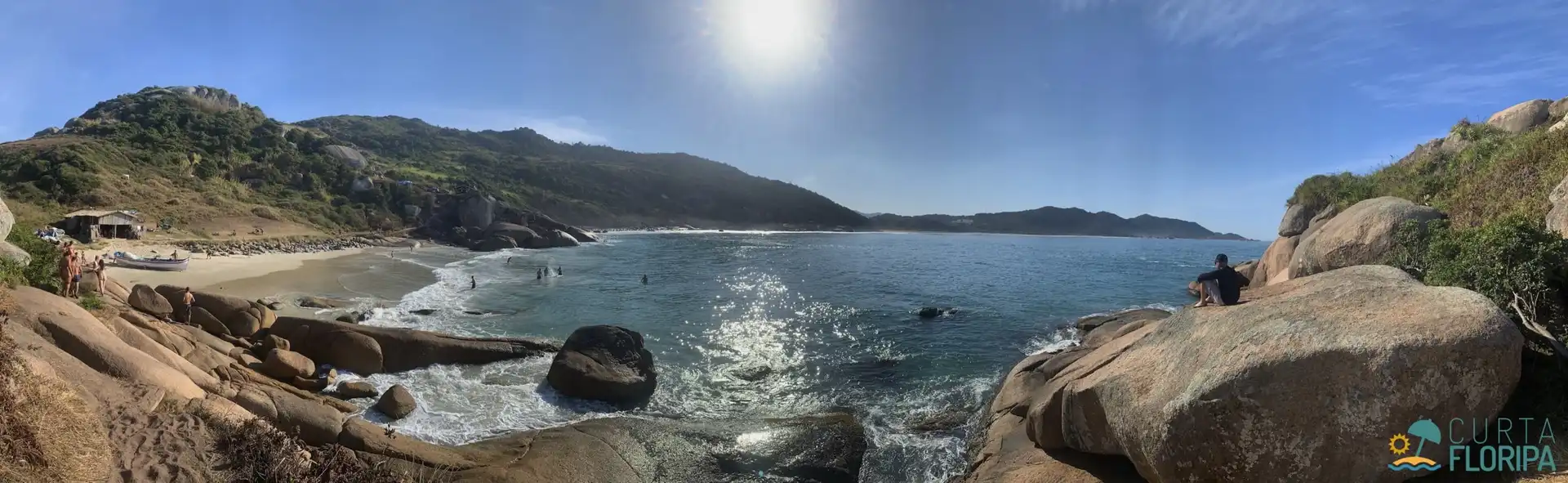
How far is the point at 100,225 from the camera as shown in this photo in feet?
137

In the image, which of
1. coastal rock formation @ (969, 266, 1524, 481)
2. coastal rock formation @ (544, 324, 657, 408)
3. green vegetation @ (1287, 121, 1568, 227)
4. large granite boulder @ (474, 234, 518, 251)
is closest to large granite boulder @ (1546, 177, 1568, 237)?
green vegetation @ (1287, 121, 1568, 227)

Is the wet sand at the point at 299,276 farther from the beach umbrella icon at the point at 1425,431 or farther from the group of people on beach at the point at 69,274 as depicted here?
the beach umbrella icon at the point at 1425,431

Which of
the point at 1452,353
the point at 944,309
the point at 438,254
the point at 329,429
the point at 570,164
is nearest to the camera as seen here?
the point at 1452,353

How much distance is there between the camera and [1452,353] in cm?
549

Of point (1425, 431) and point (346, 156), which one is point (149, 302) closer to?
point (1425, 431)

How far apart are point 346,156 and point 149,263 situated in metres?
85.1

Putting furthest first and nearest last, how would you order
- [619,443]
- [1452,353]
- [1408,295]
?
[619,443] < [1408,295] < [1452,353]

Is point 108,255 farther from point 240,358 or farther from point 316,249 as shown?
point 240,358

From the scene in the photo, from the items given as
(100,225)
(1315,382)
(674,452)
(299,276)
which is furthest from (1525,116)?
(100,225)

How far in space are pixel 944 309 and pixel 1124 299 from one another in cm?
1287

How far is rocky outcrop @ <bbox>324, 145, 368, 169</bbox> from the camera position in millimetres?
98938

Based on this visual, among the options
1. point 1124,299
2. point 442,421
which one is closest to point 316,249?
point 442,421

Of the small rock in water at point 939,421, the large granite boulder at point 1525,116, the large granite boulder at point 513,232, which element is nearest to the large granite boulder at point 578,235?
the large granite boulder at point 513,232

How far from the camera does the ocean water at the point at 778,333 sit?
1437 centimetres
